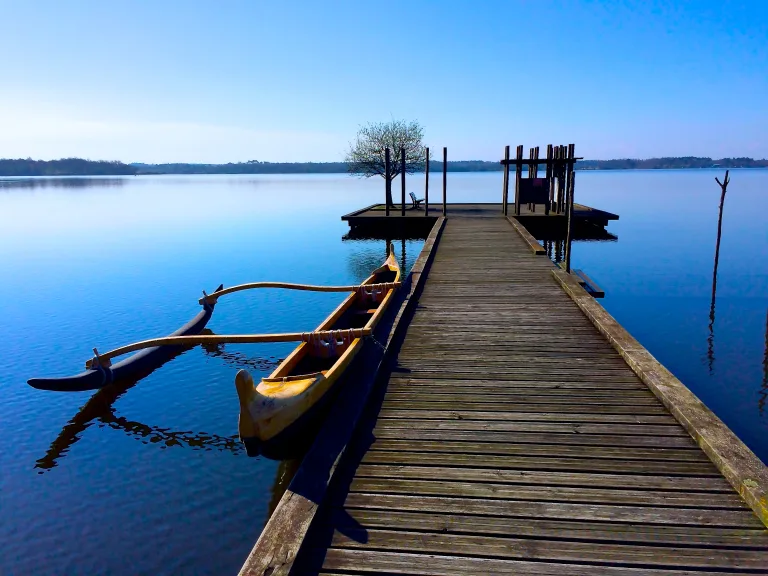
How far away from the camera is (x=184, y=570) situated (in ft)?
18.1

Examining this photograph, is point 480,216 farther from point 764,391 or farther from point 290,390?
point 290,390

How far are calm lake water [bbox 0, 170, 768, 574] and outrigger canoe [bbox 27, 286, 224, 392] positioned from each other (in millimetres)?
295

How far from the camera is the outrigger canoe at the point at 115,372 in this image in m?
8.71

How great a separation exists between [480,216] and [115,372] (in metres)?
18.5

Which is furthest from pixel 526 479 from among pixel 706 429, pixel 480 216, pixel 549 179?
pixel 549 179

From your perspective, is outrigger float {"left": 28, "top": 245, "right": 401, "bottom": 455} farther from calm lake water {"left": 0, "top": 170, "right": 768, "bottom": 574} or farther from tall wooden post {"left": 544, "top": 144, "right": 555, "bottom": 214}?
tall wooden post {"left": 544, "top": 144, "right": 555, "bottom": 214}

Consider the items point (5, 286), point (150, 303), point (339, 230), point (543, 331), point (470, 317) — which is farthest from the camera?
point (339, 230)

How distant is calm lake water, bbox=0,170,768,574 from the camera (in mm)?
6238

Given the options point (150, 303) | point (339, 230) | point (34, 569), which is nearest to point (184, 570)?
point (34, 569)

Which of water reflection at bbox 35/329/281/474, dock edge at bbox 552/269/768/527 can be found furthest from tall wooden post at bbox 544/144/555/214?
water reflection at bbox 35/329/281/474

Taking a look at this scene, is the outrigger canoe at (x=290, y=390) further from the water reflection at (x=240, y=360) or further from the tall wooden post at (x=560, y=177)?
the tall wooden post at (x=560, y=177)

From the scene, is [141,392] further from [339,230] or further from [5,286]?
[339,230]

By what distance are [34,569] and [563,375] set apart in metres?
6.22

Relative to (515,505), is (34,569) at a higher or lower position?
lower
